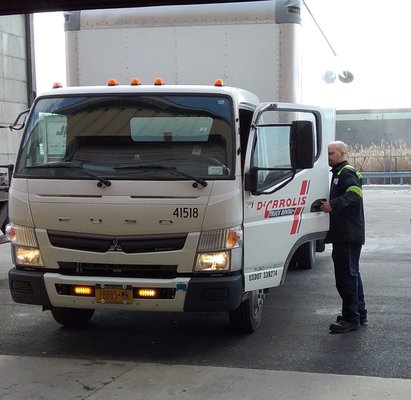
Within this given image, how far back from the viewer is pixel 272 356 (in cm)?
573

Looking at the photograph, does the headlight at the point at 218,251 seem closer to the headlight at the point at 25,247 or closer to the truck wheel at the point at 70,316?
the headlight at the point at 25,247

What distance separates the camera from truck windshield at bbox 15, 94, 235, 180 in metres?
5.58

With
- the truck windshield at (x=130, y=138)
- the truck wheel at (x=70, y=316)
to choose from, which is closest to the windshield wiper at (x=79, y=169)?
the truck windshield at (x=130, y=138)

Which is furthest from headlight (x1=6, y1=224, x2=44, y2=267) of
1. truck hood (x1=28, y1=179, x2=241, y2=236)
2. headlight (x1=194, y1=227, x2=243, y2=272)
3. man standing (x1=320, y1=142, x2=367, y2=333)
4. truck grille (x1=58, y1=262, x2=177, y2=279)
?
man standing (x1=320, y1=142, x2=367, y2=333)

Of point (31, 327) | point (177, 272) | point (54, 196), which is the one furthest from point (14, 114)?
point (177, 272)

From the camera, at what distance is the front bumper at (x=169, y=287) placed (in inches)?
214

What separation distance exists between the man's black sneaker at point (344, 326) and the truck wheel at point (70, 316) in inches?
104

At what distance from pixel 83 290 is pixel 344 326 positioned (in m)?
2.70

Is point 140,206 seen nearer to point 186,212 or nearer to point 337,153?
point 186,212

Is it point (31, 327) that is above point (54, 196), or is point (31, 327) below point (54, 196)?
below

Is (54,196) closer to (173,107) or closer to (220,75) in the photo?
(173,107)

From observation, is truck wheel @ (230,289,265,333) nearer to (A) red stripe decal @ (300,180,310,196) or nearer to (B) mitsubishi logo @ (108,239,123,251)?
(A) red stripe decal @ (300,180,310,196)

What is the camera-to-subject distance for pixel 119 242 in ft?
18.0

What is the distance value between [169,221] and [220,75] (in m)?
2.24
